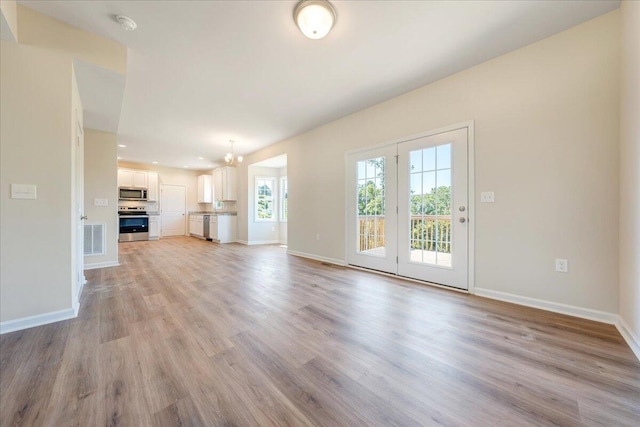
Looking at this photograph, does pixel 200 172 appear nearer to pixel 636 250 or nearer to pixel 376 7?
pixel 376 7

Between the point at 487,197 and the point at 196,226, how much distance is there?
8808mm

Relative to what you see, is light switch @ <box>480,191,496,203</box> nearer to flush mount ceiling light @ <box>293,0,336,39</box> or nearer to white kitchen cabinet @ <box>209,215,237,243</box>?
flush mount ceiling light @ <box>293,0,336,39</box>

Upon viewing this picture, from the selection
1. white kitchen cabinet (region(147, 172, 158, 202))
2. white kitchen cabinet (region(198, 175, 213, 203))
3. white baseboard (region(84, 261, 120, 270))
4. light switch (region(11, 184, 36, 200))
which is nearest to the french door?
light switch (region(11, 184, 36, 200))

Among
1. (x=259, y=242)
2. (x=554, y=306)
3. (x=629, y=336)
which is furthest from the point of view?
(x=259, y=242)

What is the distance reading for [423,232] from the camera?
3.25 m

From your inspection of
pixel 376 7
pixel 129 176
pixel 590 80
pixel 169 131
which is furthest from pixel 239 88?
pixel 129 176

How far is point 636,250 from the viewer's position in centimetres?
170

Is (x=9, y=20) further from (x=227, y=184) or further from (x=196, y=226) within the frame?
(x=196, y=226)

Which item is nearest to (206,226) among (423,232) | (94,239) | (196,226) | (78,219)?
(196,226)

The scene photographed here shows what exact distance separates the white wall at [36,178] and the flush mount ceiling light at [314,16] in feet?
7.01

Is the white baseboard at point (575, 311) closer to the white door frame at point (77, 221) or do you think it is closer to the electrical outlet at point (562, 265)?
the electrical outlet at point (562, 265)

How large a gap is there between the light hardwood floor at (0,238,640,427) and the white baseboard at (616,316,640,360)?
0.05 metres

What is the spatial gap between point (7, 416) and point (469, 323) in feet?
9.58

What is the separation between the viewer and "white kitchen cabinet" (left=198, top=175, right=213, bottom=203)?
29.0ft
